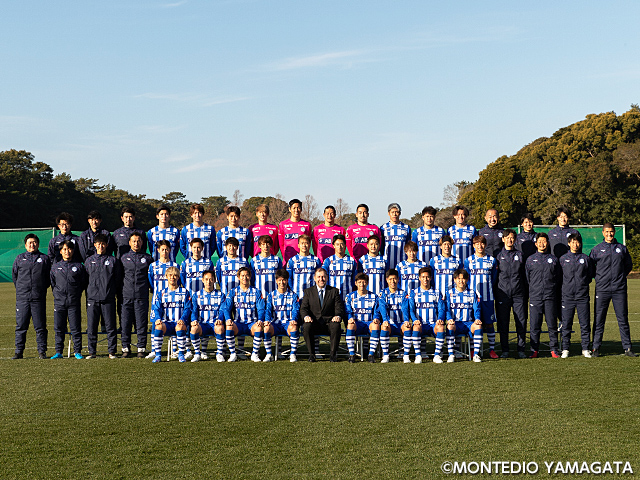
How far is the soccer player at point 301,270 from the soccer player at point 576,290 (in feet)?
10.1

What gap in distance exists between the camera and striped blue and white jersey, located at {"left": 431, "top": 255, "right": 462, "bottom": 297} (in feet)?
27.1

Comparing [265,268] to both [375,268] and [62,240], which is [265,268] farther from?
[62,240]

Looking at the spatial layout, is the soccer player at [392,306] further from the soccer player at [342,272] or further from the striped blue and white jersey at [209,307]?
the striped blue and white jersey at [209,307]

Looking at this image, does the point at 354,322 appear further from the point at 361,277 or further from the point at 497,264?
the point at 497,264

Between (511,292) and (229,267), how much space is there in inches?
140

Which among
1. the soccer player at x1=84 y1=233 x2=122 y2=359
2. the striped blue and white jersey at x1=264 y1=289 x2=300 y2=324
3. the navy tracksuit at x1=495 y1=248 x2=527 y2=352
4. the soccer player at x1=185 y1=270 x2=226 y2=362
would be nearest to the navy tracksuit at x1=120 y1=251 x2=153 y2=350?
the soccer player at x1=84 y1=233 x2=122 y2=359

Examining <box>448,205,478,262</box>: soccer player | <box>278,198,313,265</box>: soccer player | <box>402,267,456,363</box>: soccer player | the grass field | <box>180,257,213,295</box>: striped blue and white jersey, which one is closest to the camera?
the grass field

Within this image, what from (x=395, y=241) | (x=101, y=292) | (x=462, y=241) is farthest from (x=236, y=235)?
(x=462, y=241)

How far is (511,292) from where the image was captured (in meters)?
8.20

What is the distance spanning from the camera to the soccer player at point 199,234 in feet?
28.2

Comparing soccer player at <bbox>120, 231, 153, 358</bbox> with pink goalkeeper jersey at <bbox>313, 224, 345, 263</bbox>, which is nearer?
soccer player at <bbox>120, 231, 153, 358</bbox>

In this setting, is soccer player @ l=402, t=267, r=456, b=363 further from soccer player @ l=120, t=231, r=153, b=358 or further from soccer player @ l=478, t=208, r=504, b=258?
soccer player @ l=120, t=231, r=153, b=358

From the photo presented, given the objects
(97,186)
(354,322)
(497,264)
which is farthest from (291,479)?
(97,186)

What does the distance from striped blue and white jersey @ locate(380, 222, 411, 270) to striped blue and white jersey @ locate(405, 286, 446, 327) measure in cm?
92
